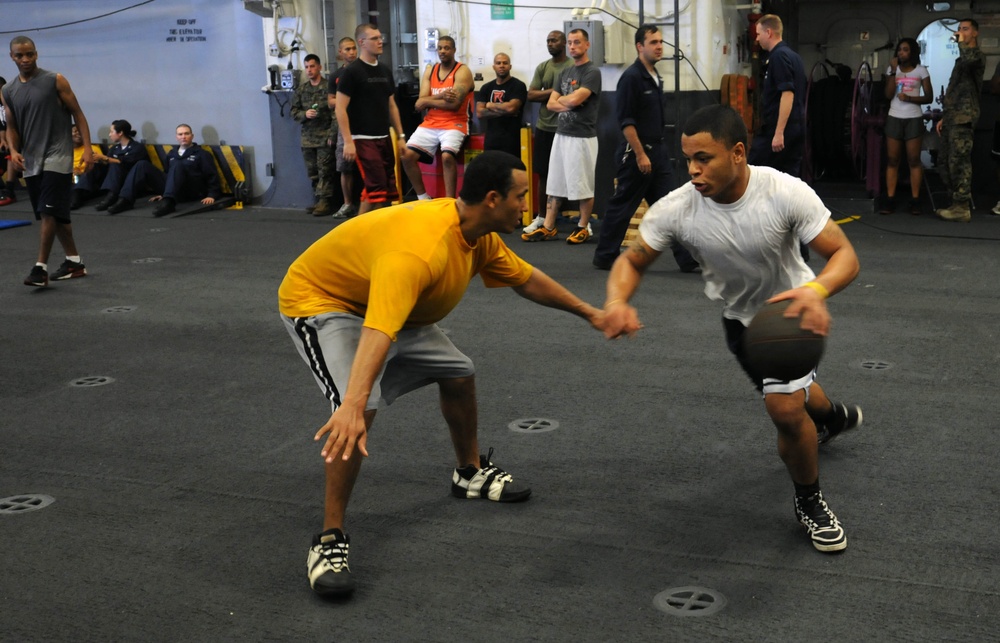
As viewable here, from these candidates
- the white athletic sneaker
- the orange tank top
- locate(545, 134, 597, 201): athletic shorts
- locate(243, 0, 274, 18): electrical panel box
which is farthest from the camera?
locate(243, 0, 274, 18): electrical panel box

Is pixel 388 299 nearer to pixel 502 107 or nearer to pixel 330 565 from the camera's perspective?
pixel 330 565

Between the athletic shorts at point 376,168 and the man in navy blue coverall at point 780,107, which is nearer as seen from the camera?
the man in navy blue coverall at point 780,107

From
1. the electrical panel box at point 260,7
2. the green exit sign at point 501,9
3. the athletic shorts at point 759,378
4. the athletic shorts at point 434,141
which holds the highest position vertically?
the electrical panel box at point 260,7

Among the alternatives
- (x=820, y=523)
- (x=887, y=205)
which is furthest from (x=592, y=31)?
(x=820, y=523)

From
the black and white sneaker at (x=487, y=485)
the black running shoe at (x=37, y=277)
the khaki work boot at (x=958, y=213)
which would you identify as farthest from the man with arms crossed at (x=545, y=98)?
the black and white sneaker at (x=487, y=485)

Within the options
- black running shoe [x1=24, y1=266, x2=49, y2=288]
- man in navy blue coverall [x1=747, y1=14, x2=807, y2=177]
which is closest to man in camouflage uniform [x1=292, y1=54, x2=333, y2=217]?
black running shoe [x1=24, y1=266, x2=49, y2=288]

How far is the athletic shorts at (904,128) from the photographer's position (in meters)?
10.3

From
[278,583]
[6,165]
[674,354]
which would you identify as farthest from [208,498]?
[6,165]

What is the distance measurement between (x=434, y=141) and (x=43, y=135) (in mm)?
3321

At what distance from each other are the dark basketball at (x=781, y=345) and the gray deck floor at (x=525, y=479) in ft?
2.03

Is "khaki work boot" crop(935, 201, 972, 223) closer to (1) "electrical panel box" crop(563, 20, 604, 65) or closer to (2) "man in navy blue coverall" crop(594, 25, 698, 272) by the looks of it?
(2) "man in navy blue coverall" crop(594, 25, 698, 272)

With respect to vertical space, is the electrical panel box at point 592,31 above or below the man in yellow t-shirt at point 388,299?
above

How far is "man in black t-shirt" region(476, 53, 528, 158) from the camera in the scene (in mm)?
9945

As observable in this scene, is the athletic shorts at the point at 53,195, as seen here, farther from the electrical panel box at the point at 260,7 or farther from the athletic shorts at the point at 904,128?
the athletic shorts at the point at 904,128
